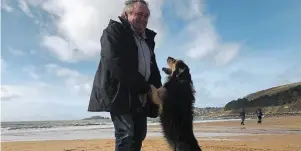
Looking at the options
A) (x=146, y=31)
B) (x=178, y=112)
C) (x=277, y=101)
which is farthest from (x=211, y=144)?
(x=277, y=101)

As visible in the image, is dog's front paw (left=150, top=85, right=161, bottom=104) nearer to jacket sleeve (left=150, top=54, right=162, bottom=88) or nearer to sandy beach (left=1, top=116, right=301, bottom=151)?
jacket sleeve (left=150, top=54, right=162, bottom=88)

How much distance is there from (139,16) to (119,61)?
56 centimetres

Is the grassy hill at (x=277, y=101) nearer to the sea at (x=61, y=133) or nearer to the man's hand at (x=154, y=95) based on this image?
the sea at (x=61, y=133)

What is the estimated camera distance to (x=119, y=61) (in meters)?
3.29

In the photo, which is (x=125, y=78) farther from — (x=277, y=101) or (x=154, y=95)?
(x=277, y=101)

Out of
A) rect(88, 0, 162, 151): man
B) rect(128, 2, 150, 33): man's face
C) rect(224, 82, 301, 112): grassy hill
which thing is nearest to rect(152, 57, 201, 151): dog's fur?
rect(88, 0, 162, 151): man

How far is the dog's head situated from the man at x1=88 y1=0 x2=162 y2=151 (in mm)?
667

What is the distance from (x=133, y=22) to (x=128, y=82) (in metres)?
0.66

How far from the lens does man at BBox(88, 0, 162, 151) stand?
3324 mm

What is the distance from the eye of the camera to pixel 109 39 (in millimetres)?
3385

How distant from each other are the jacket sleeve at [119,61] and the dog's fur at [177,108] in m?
0.39

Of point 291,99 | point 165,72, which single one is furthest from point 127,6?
point 291,99

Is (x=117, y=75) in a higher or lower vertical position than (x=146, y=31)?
lower

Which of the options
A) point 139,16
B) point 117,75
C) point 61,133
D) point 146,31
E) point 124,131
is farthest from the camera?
point 61,133
